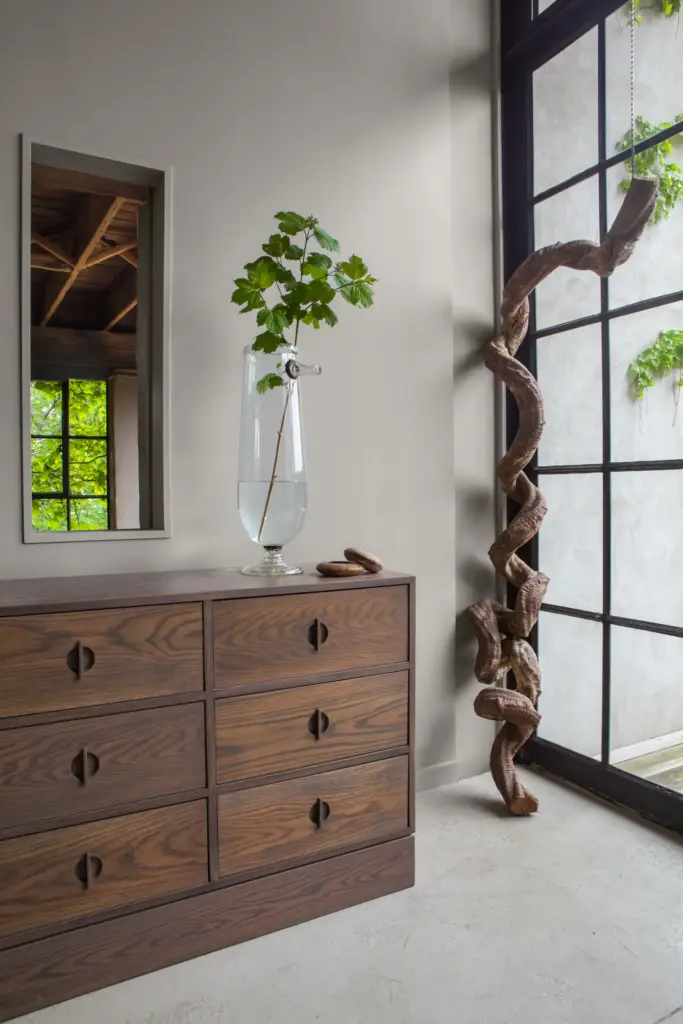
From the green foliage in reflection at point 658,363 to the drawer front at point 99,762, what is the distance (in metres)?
1.70

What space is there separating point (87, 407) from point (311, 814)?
1174mm

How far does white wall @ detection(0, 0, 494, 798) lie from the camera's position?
68.1 inches

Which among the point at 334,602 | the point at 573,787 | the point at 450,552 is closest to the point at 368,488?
the point at 450,552

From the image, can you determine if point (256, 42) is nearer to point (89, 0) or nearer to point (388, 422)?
point (89, 0)

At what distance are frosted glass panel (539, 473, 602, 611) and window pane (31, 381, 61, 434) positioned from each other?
1.51m

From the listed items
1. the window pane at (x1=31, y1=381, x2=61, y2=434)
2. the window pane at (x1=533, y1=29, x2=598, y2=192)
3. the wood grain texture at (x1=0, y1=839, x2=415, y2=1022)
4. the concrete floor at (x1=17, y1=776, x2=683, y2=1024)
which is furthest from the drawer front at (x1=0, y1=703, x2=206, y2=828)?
the window pane at (x1=533, y1=29, x2=598, y2=192)

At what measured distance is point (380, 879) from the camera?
5.58 ft

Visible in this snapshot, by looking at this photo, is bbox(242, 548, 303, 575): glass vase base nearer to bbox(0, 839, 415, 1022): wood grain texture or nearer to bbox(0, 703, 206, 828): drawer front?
bbox(0, 703, 206, 828): drawer front

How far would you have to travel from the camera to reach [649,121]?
7.16 feet

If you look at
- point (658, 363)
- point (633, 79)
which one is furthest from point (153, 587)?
point (633, 79)

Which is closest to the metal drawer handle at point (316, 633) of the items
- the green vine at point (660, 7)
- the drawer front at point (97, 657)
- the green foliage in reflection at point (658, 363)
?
the drawer front at point (97, 657)

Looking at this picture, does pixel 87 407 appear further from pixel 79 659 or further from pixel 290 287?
pixel 79 659

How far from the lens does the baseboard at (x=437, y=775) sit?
227 centimetres

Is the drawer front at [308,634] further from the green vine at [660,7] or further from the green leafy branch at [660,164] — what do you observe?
the green vine at [660,7]
